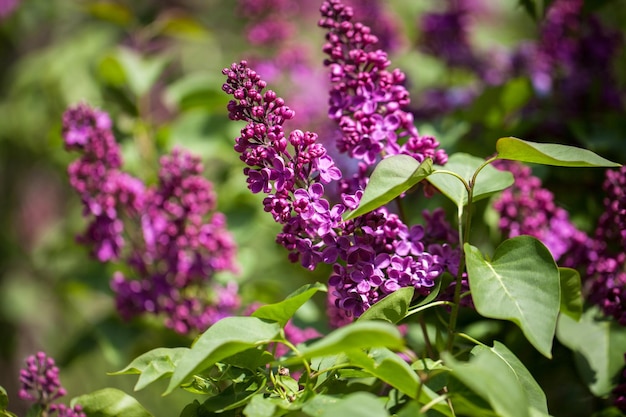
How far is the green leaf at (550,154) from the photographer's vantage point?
710 mm

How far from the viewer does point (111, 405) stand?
2.85ft

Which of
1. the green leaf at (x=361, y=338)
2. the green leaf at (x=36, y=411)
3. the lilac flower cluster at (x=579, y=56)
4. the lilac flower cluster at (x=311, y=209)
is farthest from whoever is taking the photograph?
the lilac flower cluster at (x=579, y=56)

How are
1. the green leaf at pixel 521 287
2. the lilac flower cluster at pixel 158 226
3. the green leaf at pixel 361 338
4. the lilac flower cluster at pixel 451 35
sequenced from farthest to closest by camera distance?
1. the lilac flower cluster at pixel 451 35
2. the lilac flower cluster at pixel 158 226
3. the green leaf at pixel 521 287
4. the green leaf at pixel 361 338

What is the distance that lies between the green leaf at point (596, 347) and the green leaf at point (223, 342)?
1.80 feet

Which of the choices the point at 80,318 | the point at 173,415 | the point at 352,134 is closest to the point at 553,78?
the point at 352,134

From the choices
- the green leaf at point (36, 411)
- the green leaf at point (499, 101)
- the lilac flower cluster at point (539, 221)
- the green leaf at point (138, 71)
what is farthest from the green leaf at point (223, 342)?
the green leaf at point (138, 71)

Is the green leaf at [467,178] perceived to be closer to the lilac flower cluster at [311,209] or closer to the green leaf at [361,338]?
the lilac flower cluster at [311,209]

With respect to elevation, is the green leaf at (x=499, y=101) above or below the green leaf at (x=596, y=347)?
above

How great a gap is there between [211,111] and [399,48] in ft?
1.83

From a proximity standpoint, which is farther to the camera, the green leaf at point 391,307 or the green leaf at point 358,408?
the green leaf at point 391,307

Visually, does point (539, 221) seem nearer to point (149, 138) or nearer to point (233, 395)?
point (233, 395)

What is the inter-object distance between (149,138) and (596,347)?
1114 millimetres


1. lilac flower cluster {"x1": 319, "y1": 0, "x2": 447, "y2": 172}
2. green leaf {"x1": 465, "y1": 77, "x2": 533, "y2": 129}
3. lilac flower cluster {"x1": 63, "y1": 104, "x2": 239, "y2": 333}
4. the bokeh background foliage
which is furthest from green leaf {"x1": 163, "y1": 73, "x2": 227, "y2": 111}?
lilac flower cluster {"x1": 319, "y1": 0, "x2": 447, "y2": 172}

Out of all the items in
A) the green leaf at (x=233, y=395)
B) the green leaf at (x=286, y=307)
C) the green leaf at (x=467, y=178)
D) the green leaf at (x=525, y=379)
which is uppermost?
the green leaf at (x=467, y=178)
